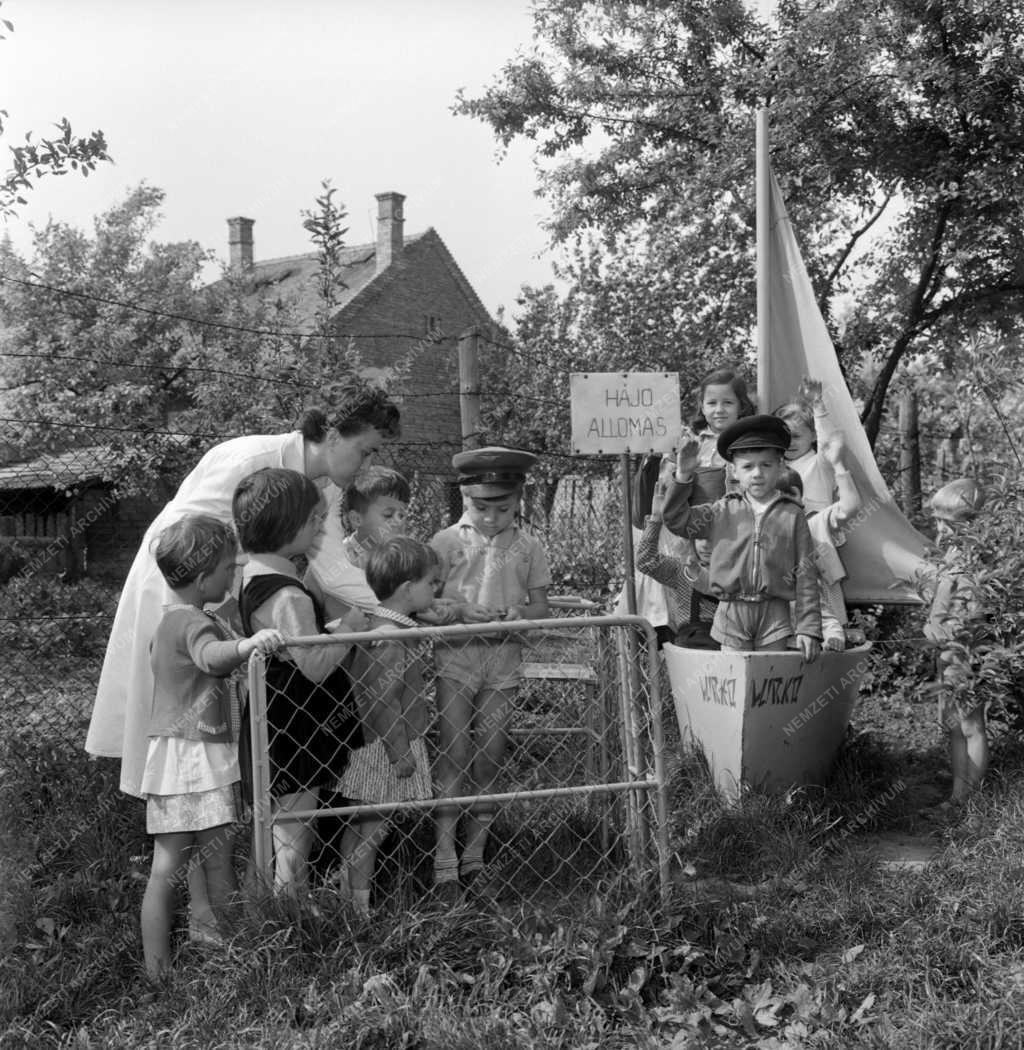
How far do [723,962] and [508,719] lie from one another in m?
1.08

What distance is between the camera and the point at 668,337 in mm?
12000

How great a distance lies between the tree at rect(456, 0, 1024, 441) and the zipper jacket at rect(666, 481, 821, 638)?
5.88 meters

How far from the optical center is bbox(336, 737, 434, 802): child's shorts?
337 cm

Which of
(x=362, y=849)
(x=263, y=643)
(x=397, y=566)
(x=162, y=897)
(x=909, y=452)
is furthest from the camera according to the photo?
(x=909, y=452)

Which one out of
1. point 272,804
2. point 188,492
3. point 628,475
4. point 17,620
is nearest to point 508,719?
point 272,804

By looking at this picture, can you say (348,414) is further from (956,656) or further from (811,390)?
(811,390)

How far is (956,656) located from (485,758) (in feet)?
6.10

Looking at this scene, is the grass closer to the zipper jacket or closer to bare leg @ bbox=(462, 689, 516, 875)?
bare leg @ bbox=(462, 689, 516, 875)

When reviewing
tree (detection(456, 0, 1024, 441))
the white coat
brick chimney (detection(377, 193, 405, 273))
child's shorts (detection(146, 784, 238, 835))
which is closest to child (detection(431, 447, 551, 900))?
the white coat

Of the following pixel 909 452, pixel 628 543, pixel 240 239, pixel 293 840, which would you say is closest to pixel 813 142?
pixel 909 452

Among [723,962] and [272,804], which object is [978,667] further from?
[272,804]

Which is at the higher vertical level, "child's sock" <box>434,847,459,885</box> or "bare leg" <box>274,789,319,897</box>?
"bare leg" <box>274,789,319,897</box>

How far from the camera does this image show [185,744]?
3072 mm

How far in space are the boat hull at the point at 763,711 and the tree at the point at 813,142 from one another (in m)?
6.15
